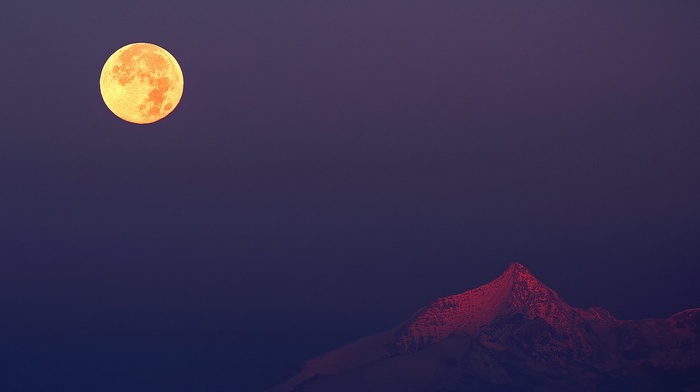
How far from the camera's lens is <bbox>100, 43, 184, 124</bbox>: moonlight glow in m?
43.3

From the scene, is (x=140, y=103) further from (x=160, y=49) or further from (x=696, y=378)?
(x=696, y=378)

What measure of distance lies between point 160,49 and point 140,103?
148 inches

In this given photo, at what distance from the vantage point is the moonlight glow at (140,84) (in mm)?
43312

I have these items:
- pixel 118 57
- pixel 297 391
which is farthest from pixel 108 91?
pixel 297 391

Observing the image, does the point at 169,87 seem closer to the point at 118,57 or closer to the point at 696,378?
the point at 118,57

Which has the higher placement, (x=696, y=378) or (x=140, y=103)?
(x=140, y=103)

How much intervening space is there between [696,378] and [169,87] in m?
178

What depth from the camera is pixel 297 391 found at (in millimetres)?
199375

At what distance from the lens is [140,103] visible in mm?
43219

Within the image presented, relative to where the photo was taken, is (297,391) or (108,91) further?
(297,391)

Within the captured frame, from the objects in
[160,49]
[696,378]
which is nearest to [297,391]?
[696,378]

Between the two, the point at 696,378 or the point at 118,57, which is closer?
the point at 118,57

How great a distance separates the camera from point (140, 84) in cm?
4322

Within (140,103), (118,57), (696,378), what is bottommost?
(696,378)
